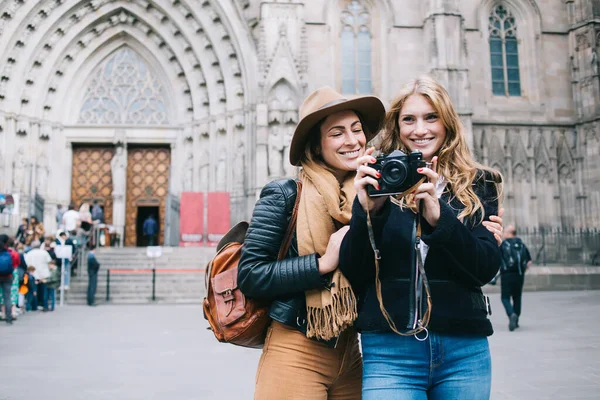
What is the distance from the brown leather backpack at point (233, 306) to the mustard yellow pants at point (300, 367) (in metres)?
0.07

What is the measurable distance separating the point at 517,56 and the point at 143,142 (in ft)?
47.3

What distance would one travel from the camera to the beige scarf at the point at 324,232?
2.00m

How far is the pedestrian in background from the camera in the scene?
1.79 meters

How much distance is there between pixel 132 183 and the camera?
2055 centimetres

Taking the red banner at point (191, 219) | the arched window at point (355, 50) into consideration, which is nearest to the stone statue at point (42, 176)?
the red banner at point (191, 219)

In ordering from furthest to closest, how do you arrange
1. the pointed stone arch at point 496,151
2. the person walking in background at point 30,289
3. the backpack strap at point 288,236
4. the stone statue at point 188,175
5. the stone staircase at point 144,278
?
the stone statue at point 188,175 → the pointed stone arch at point 496,151 → the stone staircase at point 144,278 → the person walking in background at point 30,289 → the backpack strap at point 288,236

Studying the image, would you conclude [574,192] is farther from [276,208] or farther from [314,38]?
[276,208]

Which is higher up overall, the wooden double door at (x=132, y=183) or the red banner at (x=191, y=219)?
the wooden double door at (x=132, y=183)

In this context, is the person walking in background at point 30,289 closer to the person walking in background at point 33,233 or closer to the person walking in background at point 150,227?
the person walking in background at point 33,233

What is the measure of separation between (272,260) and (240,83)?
678 inches

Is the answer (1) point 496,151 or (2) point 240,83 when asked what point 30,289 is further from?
(1) point 496,151

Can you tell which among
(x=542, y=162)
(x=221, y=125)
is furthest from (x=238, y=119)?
(x=542, y=162)

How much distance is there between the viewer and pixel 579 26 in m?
19.5

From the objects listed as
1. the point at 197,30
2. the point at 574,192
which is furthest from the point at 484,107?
the point at 197,30
